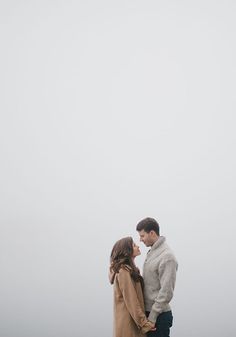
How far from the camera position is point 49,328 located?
996 cm

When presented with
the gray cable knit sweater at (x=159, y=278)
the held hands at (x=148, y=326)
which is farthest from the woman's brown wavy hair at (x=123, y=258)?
the held hands at (x=148, y=326)

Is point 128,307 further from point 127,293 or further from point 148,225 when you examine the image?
point 148,225

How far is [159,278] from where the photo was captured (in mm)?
3281

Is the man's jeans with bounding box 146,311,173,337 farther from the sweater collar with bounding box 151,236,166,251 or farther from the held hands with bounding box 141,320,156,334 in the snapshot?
the sweater collar with bounding box 151,236,166,251

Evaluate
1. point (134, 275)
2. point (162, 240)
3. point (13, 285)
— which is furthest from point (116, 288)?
point (13, 285)

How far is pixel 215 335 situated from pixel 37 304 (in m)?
5.67

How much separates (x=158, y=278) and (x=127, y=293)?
10.5 inches

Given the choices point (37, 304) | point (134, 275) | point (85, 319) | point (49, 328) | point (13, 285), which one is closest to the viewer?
point (134, 275)

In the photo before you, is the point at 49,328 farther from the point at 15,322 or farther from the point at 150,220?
the point at 150,220

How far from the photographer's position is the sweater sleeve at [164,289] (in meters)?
3.16

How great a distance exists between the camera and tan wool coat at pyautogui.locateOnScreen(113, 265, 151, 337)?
3.20m

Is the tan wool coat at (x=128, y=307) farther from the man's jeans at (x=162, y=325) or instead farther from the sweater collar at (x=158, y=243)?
the sweater collar at (x=158, y=243)

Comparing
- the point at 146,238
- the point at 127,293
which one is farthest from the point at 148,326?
the point at 146,238

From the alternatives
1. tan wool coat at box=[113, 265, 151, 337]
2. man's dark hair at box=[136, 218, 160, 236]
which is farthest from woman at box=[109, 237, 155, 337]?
man's dark hair at box=[136, 218, 160, 236]
